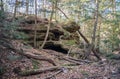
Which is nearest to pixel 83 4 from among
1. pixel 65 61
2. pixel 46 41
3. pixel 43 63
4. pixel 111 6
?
pixel 111 6

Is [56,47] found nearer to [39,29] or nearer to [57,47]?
[57,47]

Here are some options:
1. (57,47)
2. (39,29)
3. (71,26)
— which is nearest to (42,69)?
(57,47)

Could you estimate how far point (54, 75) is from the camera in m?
10.6

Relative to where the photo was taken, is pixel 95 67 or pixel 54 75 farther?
pixel 95 67

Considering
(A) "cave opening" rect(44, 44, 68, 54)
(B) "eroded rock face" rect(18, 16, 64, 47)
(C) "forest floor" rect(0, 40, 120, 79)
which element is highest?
(B) "eroded rock face" rect(18, 16, 64, 47)

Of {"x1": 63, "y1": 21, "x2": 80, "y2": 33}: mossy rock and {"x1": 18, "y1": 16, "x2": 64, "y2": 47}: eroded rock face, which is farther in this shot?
{"x1": 63, "y1": 21, "x2": 80, "y2": 33}: mossy rock

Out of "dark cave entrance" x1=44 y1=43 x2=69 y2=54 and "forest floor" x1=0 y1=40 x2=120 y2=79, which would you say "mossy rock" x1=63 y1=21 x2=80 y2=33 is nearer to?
"dark cave entrance" x1=44 y1=43 x2=69 y2=54

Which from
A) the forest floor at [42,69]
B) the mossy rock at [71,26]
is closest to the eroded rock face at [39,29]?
the mossy rock at [71,26]

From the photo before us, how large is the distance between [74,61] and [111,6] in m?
9.63

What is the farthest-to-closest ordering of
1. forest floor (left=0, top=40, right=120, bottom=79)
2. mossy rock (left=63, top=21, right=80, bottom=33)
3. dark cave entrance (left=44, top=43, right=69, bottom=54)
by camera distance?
1. mossy rock (left=63, top=21, right=80, bottom=33)
2. dark cave entrance (left=44, top=43, right=69, bottom=54)
3. forest floor (left=0, top=40, right=120, bottom=79)

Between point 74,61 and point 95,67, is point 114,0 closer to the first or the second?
point 74,61

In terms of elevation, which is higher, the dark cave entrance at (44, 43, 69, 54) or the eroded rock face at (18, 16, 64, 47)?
the eroded rock face at (18, 16, 64, 47)

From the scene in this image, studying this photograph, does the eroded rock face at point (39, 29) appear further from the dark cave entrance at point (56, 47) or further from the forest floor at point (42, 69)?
the forest floor at point (42, 69)

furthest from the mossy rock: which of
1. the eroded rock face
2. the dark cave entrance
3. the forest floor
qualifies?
the forest floor
